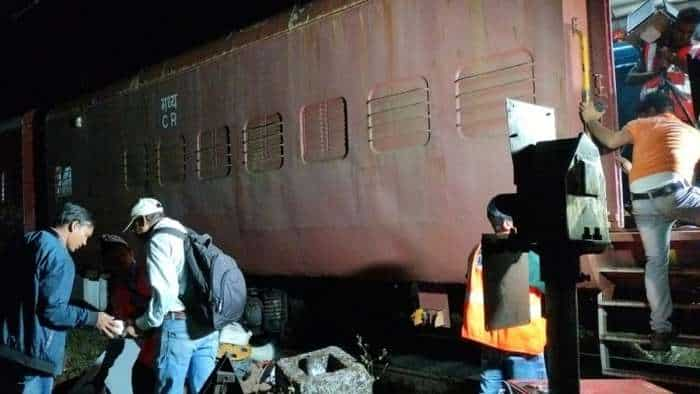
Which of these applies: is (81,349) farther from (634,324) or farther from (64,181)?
(634,324)

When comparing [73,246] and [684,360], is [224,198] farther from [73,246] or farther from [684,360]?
[684,360]

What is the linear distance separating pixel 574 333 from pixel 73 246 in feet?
10.3

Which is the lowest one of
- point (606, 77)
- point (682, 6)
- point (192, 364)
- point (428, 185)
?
point (192, 364)

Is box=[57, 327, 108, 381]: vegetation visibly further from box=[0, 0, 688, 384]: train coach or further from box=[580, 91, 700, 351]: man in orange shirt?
box=[580, 91, 700, 351]: man in orange shirt

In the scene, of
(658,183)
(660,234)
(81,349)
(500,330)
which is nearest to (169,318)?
(500,330)

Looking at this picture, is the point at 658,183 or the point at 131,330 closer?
the point at 131,330

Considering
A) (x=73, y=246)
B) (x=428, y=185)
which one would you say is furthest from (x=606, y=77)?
(x=73, y=246)

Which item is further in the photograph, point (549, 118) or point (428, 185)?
point (428, 185)

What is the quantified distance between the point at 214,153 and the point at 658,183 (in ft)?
15.1

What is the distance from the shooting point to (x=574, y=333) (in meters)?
1.68

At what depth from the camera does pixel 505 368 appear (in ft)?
10.8

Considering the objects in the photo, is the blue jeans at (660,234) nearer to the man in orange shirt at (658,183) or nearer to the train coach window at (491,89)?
the man in orange shirt at (658,183)

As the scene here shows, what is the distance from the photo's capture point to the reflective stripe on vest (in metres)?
3.12

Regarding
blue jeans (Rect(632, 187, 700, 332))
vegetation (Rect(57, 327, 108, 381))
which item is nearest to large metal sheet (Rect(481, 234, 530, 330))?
blue jeans (Rect(632, 187, 700, 332))
